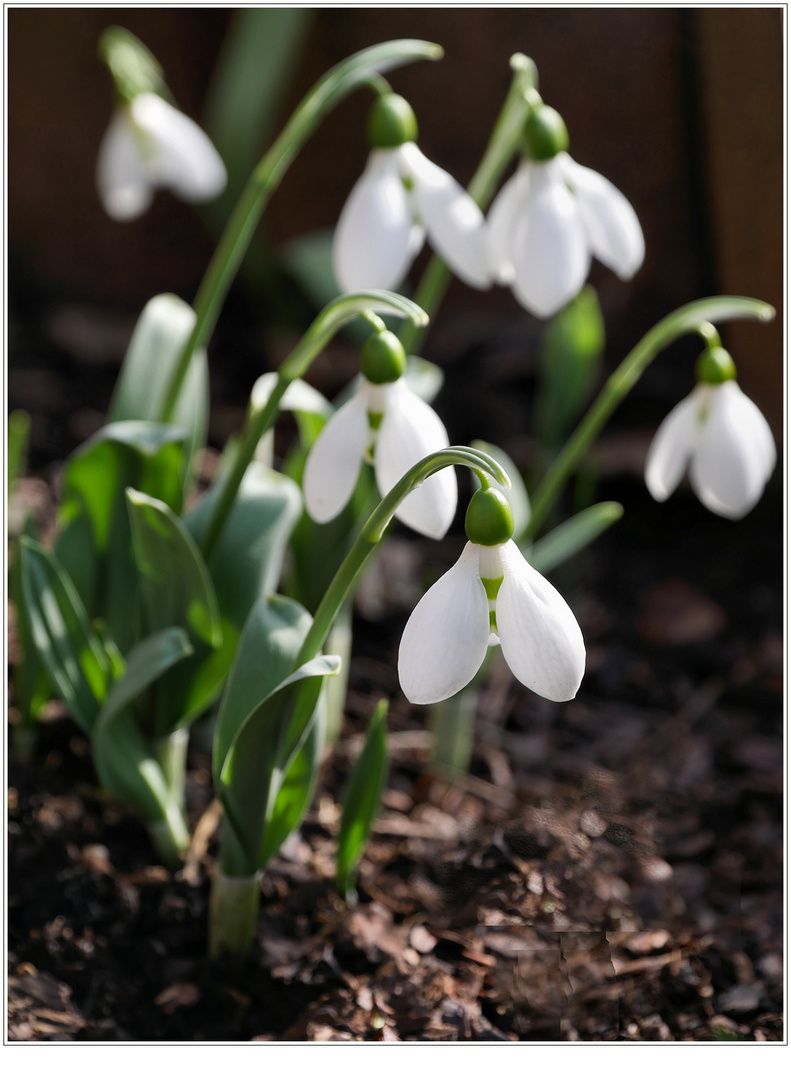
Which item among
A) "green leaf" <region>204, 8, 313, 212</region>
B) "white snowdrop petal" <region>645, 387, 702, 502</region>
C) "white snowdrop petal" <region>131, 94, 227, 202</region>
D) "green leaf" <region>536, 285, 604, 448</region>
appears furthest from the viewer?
"green leaf" <region>204, 8, 313, 212</region>

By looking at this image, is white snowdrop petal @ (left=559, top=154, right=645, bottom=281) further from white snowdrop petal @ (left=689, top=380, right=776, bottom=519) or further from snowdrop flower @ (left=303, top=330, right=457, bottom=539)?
snowdrop flower @ (left=303, top=330, right=457, bottom=539)

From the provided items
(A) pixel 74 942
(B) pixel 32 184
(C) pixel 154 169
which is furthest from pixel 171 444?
(B) pixel 32 184

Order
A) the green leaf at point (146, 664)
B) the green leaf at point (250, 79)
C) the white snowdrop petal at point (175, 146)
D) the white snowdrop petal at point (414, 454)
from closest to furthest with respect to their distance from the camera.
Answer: the white snowdrop petal at point (414, 454)
the green leaf at point (146, 664)
the white snowdrop petal at point (175, 146)
the green leaf at point (250, 79)

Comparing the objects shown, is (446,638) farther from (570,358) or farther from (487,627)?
(570,358)

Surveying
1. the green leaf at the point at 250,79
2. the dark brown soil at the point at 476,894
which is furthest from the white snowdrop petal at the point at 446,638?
the green leaf at the point at 250,79

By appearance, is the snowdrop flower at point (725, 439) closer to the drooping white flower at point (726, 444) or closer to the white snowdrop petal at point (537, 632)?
the drooping white flower at point (726, 444)

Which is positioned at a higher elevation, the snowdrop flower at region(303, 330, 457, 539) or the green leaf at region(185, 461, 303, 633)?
the snowdrop flower at region(303, 330, 457, 539)

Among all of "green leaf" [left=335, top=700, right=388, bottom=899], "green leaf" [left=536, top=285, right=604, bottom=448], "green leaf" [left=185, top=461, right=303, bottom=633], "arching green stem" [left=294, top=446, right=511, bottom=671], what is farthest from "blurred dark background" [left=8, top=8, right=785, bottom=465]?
"arching green stem" [left=294, top=446, right=511, bottom=671]
